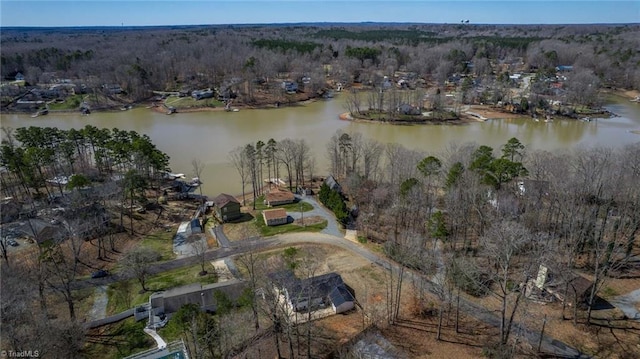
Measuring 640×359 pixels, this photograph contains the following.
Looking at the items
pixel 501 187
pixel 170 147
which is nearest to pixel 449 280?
pixel 501 187

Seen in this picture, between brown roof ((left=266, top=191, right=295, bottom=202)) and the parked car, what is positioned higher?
brown roof ((left=266, top=191, right=295, bottom=202))

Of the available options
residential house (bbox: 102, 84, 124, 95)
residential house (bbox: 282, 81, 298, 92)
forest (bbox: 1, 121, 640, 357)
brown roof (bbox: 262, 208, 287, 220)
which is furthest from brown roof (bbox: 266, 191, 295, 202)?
residential house (bbox: 102, 84, 124, 95)

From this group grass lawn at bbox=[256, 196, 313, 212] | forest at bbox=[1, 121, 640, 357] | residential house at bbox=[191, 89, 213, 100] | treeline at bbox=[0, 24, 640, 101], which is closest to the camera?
forest at bbox=[1, 121, 640, 357]

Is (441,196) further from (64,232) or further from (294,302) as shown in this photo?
(64,232)

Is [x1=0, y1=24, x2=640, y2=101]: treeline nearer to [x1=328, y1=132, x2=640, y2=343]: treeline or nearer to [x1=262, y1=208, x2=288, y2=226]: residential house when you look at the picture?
[x1=262, y1=208, x2=288, y2=226]: residential house

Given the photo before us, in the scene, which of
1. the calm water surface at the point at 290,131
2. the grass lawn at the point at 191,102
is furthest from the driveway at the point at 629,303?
the grass lawn at the point at 191,102

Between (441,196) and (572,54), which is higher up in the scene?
(572,54)

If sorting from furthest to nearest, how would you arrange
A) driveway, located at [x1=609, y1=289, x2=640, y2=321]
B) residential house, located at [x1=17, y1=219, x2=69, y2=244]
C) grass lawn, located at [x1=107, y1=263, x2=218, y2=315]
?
residential house, located at [x1=17, y1=219, x2=69, y2=244] < grass lawn, located at [x1=107, y1=263, x2=218, y2=315] < driveway, located at [x1=609, y1=289, x2=640, y2=321]
